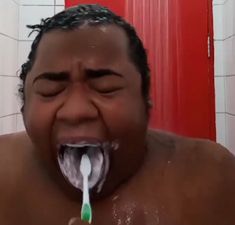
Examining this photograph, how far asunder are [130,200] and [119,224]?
34 millimetres

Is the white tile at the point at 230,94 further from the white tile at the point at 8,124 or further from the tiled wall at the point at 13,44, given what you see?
the white tile at the point at 8,124

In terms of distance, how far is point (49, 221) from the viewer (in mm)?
530

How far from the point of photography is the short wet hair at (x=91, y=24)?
1.58 feet

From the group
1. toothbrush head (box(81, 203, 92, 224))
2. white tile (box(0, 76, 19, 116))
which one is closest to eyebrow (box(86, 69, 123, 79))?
toothbrush head (box(81, 203, 92, 224))

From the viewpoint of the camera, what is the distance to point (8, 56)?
62.9 inches

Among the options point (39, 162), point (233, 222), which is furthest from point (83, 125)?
point (233, 222)

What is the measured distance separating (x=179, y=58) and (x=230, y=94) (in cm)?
28

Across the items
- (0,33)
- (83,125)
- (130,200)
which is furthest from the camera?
(0,33)

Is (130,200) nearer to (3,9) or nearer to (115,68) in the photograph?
(115,68)

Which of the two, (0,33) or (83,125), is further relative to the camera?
(0,33)

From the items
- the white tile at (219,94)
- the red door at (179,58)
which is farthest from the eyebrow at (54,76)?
the white tile at (219,94)

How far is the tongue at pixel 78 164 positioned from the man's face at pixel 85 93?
0.01 metres

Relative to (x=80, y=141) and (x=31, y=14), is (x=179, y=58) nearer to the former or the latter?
(x=31, y=14)

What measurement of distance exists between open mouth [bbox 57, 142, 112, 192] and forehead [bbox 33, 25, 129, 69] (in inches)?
3.9
